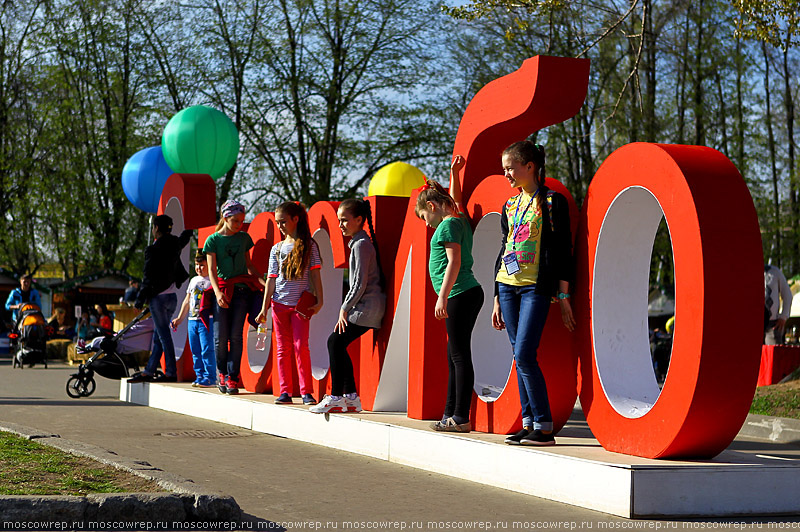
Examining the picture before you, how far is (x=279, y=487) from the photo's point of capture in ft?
21.4

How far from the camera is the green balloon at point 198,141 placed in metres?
16.8

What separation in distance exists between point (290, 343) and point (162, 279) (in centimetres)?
308

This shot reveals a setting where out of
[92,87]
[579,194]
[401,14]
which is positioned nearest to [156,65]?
[92,87]

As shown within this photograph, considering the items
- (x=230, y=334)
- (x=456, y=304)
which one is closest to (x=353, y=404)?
(x=456, y=304)

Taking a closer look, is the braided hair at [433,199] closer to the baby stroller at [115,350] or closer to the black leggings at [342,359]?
the black leggings at [342,359]

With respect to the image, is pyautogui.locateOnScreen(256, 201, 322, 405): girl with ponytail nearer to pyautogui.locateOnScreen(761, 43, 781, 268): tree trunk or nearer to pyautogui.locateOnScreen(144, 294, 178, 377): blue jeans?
pyautogui.locateOnScreen(144, 294, 178, 377): blue jeans

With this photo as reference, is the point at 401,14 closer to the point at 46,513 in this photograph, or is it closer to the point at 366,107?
the point at 366,107

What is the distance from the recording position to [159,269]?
12523 millimetres

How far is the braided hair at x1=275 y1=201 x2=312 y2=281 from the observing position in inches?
383

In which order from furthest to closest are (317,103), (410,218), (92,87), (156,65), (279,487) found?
(92,87), (156,65), (317,103), (410,218), (279,487)

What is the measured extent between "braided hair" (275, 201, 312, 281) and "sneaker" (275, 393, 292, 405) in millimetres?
1165

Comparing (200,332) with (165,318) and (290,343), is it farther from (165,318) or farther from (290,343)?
(290,343)

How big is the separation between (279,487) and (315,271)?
3.63m

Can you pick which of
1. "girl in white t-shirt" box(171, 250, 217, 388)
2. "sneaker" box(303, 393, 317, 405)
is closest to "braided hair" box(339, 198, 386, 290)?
"sneaker" box(303, 393, 317, 405)
